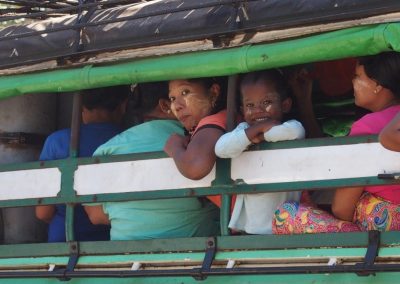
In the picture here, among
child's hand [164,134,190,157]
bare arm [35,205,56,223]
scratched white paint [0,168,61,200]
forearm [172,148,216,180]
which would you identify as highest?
child's hand [164,134,190,157]

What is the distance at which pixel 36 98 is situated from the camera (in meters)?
6.72

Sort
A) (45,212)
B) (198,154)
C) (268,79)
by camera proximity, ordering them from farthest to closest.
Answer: (45,212)
(268,79)
(198,154)

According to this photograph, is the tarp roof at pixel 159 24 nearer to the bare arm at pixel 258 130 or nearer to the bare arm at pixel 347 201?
the bare arm at pixel 258 130

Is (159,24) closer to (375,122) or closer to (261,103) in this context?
(261,103)

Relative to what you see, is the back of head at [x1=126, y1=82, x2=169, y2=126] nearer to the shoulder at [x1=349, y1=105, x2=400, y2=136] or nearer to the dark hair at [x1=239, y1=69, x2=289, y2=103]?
the dark hair at [x1=239, y1=69, x2=289, y2=103]

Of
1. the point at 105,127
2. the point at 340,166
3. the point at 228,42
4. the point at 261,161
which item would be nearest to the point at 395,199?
the point at 340,166

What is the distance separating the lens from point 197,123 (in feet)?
18.1

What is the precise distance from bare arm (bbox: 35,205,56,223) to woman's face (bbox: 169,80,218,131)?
109 centimetres

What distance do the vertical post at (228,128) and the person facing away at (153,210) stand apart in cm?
39

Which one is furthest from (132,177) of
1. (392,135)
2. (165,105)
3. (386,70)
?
(392,135)

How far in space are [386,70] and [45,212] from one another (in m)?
2.30

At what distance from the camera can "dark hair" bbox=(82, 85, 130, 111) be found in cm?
622

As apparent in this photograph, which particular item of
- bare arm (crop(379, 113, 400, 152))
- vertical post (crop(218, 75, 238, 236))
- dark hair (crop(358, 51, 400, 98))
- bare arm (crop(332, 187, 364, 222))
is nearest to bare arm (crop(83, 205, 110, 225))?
vertical post (crop(218, 75, 238, 236))

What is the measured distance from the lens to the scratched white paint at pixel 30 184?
586 centimetres
